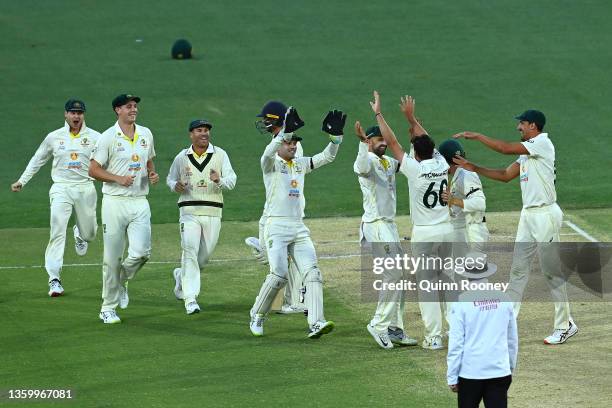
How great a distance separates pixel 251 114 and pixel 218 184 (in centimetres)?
1499

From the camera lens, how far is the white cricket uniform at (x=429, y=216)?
14.1m

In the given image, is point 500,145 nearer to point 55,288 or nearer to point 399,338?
point 399,338

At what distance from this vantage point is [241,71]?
3416 centimetres

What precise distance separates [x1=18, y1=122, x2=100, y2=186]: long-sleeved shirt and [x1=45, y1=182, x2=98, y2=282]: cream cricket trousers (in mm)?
123

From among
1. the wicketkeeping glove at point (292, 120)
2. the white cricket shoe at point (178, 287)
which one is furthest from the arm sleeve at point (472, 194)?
the white cricket shoe at point (178, 287)

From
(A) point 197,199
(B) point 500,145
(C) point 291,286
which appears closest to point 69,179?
(A) point 197,199

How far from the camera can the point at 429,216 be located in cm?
1423

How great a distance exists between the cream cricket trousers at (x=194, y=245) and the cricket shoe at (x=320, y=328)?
222 centimetres

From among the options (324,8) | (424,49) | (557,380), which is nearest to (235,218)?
(557,380)

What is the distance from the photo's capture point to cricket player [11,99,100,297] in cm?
1750

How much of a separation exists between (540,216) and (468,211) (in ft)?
3.75

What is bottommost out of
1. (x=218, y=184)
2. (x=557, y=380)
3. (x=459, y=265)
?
(x=557, y=380)

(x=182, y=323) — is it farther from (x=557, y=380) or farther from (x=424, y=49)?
(x=424, y=49)

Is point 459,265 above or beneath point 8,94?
beneath
